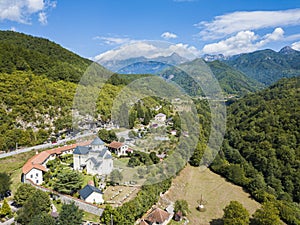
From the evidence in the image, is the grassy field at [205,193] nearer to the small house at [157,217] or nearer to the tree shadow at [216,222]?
the tree shadow at [216,222]

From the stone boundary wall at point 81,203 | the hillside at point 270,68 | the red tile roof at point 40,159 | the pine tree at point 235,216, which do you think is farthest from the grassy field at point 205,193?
the hillside at point 270,68

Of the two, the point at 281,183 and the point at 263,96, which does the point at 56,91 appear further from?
the point at 263,96

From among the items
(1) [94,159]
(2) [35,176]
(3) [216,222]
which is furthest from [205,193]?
(2) [35,176]

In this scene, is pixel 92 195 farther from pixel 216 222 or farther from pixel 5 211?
pixel 216 222

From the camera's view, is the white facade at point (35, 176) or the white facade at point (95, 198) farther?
the white facade at point (35, 176)

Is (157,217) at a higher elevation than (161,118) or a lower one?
lower

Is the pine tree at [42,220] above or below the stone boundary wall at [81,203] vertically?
above

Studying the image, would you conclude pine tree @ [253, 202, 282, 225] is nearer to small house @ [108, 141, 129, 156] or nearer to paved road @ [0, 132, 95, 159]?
small house @ [108, 141, 129, 156]

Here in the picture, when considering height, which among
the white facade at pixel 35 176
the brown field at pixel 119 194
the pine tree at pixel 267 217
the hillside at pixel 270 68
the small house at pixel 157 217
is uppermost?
the hillside at pixel 270 68
